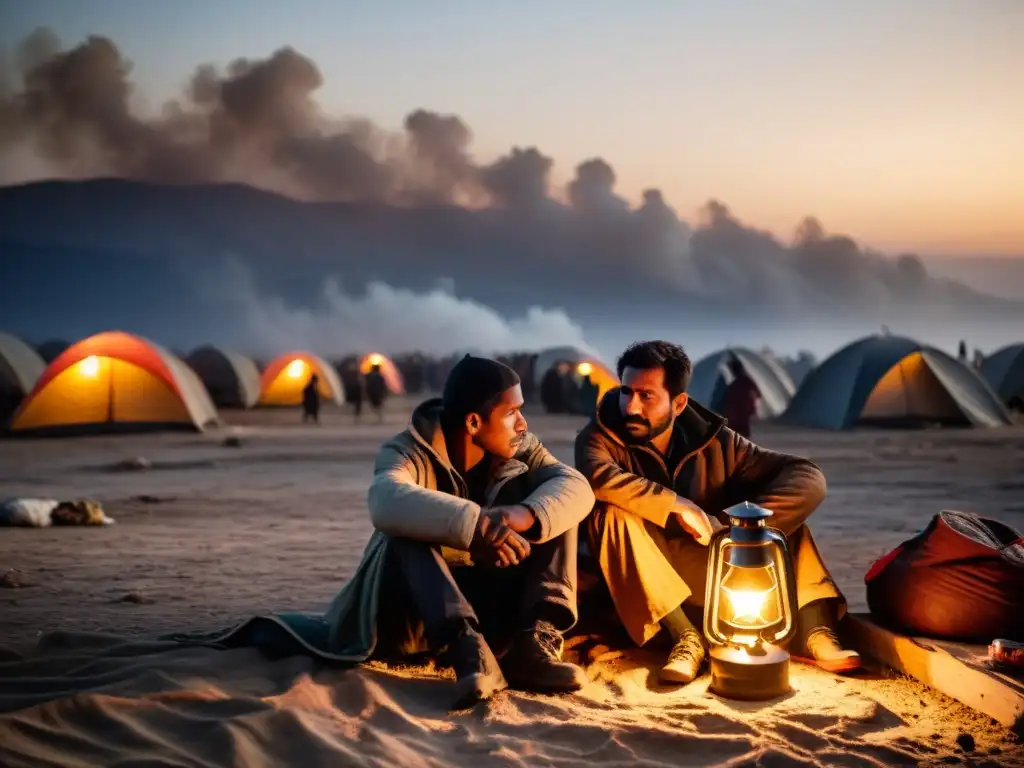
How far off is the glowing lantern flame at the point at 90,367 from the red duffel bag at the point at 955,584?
63.1 ft

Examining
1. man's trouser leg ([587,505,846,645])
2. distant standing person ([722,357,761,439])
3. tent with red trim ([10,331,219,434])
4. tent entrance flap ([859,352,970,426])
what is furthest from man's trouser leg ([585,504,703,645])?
tent entrance flap ([859,352,970,426])

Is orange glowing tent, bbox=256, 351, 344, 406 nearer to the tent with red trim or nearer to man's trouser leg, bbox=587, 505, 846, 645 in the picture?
the tent with red trim

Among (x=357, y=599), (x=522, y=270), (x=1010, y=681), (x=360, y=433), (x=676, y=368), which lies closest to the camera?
(x=1010, y=681)

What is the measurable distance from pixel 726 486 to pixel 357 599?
1.90 meters

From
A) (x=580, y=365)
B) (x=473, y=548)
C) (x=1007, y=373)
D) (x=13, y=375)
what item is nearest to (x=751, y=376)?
(x=580, y=365)

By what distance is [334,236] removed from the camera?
152000 mm

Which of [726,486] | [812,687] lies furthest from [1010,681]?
[726,486]

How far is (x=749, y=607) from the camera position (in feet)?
13.5

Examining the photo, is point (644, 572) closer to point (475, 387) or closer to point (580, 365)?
point (475, 387)

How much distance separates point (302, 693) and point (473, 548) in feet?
2.94

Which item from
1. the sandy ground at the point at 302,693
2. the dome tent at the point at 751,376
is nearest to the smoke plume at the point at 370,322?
the dome tent at the point at 751,376

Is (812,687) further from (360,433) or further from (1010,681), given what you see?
(360,433)

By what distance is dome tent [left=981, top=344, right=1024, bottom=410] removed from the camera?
28.2m

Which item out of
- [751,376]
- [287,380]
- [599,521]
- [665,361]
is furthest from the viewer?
[287,380]
